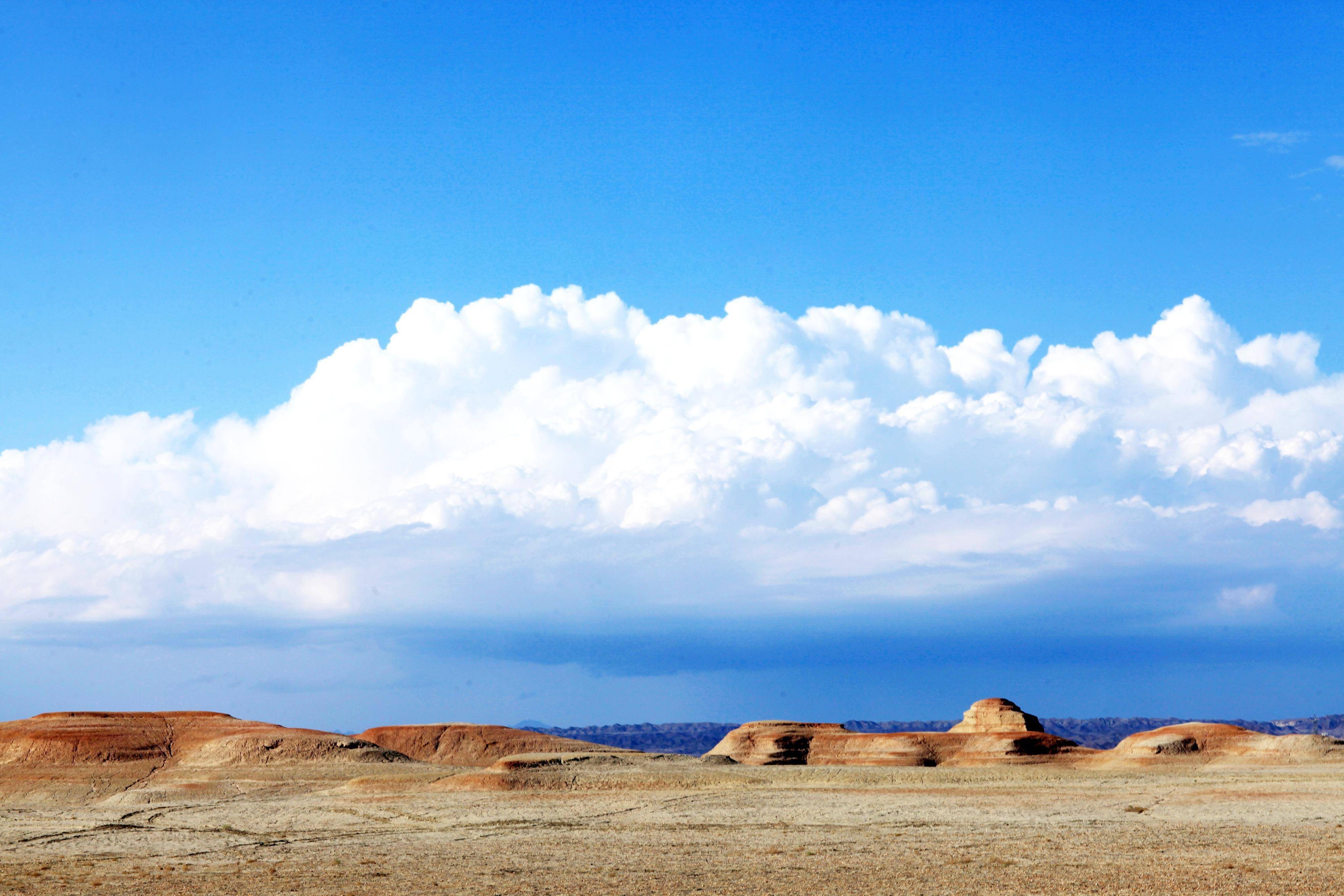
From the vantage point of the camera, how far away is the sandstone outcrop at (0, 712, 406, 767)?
83.8m

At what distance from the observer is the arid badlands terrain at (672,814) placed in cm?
2880

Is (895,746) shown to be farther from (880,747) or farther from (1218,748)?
(1218,748)

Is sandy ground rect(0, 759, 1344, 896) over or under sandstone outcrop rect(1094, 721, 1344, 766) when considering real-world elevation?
under

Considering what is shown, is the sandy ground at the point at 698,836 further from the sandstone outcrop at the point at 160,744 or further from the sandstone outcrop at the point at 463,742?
the sandstone outcrop at the point at 463,742

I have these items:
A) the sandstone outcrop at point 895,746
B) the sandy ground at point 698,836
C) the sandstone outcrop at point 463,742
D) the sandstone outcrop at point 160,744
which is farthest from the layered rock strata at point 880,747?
the sandstone outcrop at point 160,744

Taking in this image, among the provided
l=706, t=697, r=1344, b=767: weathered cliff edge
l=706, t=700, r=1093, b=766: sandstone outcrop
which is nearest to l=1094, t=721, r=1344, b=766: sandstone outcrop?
l=706, t=697, r=1344, b=767: weathered cliff edge

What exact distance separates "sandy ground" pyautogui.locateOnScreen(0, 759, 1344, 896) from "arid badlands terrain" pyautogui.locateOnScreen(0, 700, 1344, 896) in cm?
19

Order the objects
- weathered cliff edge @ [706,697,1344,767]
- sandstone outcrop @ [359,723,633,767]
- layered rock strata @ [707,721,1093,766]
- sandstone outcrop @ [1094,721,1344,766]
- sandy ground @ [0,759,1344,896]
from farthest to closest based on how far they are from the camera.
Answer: sandstone outcrop @ [359,723,633,767]
layered rock strata @ [707,721,1093,766]
weathered cliff edge @ [706,697,1344,767]
sandstone outcrop @ [1094,721,1344,766]
sandy ground @ [0,759,1344,896]

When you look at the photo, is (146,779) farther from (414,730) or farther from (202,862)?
(202,862)

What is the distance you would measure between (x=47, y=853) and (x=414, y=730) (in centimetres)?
→ 7506

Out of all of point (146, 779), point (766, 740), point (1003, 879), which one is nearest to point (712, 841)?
point (1003, 879)

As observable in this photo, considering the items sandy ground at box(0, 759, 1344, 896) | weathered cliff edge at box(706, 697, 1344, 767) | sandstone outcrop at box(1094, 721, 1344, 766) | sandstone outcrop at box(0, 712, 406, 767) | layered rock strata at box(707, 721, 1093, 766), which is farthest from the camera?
layered rock strata at box(707, 721, 1093, 766)

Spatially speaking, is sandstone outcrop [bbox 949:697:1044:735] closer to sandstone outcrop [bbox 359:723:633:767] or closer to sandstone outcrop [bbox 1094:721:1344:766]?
sandstone outcrop [bbox 1094:721:1344:766]

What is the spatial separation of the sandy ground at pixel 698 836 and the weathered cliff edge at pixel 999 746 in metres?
21.6
